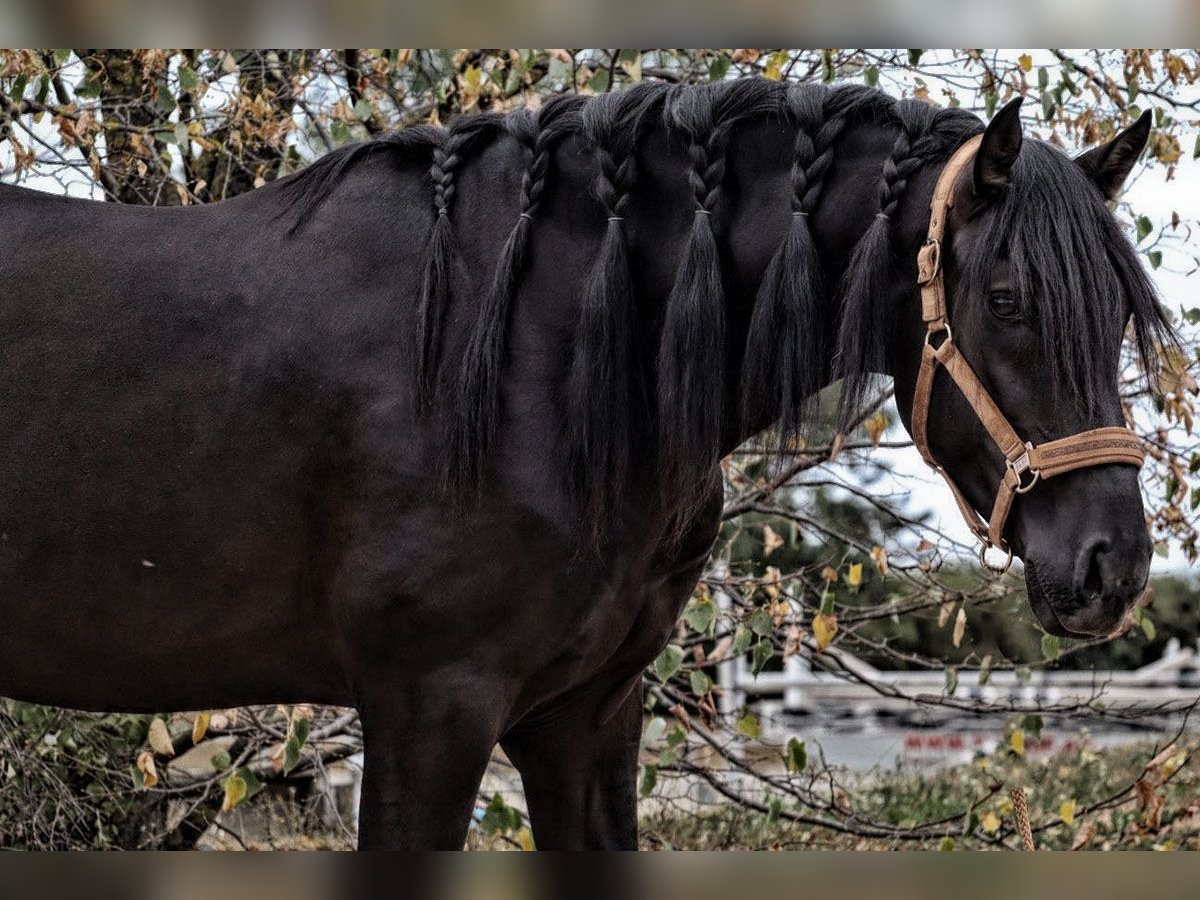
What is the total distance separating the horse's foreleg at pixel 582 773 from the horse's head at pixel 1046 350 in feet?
2.86

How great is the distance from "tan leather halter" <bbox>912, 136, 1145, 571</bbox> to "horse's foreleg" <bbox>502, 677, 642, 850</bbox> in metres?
0.80

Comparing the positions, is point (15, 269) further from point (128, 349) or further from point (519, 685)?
point (519, 685)

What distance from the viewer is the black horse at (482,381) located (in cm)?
227

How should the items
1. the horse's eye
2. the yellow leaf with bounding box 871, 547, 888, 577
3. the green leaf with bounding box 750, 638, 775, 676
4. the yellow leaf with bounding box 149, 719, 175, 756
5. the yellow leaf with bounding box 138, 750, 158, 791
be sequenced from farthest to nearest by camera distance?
the yellow leaf with bounding box 871, 547, 888, 577, the green leaf with bounding box 750, 638, 775, 676, the yellow leaf with bounding box 138, 750, 158, 791, the yellow leaf with bounding box 149, 719, 175, 756, the horse's eye

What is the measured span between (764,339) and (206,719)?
253cm

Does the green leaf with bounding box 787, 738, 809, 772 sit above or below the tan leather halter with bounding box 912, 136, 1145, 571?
below

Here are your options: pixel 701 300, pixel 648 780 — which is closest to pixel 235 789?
pixel 648 780

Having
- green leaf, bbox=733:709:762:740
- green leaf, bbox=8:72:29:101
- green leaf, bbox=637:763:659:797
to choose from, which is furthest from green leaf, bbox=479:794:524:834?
green leaf, bbox=8:72:29:101

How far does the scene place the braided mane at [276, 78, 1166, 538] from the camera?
228 cm

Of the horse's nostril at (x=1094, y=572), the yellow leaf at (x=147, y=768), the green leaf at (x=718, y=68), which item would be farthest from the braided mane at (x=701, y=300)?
the yellow leaf at (x=147, y=768)

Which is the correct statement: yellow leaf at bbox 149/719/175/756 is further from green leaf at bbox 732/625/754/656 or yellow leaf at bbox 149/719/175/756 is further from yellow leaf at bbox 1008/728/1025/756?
yellow leaf at bbox 1008/728/1025/756

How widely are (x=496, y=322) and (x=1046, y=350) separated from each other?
942 mm

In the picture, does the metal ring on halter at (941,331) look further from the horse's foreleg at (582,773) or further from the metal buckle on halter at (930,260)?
the horse's foreleg at (582,773)

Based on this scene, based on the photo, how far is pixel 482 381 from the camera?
7.59ft
